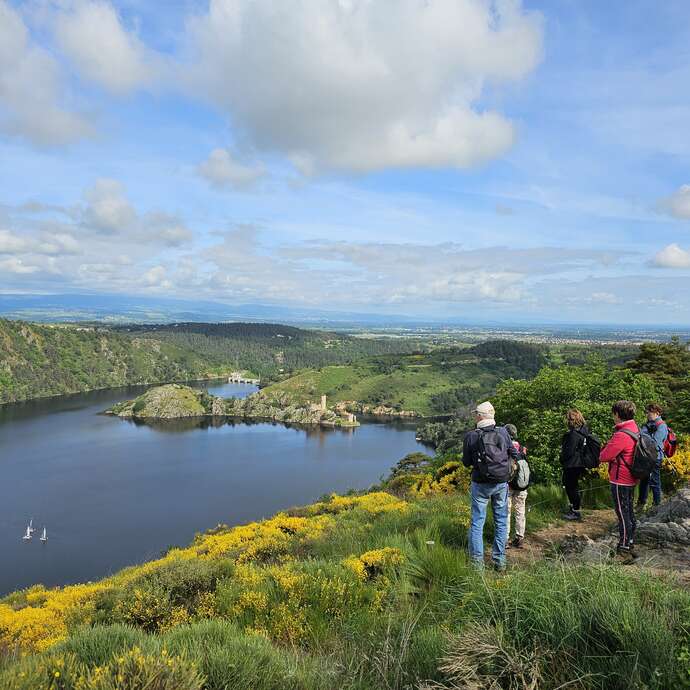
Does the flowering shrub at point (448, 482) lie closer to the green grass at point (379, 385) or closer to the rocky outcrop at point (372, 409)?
the rocky outcrop at point (372, 409)

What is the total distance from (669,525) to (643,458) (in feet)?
3.01

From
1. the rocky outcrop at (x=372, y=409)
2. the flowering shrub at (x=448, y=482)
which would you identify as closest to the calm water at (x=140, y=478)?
the rocky outcrop at (x=372, y=409)

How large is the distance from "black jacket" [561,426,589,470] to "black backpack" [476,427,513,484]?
278 centimetres

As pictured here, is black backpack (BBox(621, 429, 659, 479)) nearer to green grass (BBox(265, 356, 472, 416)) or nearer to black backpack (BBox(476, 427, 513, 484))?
black backpack (BBox(476, 427, 513, 484))

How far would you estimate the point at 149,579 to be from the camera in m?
7.23

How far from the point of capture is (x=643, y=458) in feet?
21.5

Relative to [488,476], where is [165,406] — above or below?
below

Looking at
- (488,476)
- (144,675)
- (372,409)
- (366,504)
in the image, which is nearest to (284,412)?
(372,409)

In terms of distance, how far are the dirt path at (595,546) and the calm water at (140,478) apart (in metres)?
49.8

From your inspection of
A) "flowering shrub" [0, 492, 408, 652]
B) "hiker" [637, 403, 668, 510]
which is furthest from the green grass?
"hiker" [637, 403, 668, 510]

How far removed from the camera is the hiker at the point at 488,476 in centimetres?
604

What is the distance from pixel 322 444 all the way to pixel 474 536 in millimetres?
113989

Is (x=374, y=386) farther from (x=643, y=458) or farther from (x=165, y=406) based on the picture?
(x=643, y=458)

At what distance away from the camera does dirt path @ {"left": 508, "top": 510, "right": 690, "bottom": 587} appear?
500 cm
